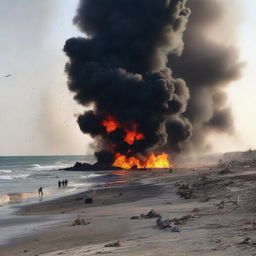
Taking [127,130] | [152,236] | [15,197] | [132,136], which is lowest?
[15,197]

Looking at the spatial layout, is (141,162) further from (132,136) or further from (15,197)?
(15,197)

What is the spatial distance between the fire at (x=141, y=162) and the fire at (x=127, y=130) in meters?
4.72

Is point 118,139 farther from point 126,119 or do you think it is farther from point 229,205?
point 229,205

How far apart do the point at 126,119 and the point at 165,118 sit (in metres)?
10.1

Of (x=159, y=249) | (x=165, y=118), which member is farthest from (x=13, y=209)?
(x=165, y=118)

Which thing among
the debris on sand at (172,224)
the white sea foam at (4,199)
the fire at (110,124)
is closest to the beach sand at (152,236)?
the debris on sand at (172,224)

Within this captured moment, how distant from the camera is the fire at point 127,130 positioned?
111 meters

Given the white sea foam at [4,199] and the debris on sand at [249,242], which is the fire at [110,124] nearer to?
the white sea foam at [4,199]

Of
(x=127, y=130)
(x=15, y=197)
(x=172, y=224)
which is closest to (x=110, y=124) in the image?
(x=127, y=130)

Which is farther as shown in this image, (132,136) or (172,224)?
(132,136)

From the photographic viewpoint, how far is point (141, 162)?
370 ft

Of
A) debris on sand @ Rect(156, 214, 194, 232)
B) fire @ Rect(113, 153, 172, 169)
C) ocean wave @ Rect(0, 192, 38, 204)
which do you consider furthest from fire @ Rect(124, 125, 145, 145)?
debris on sand @ Rect(156, 214, 194, 232)

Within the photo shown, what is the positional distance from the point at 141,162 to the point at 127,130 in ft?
30.1

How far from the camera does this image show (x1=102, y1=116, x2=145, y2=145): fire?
111206 mm
